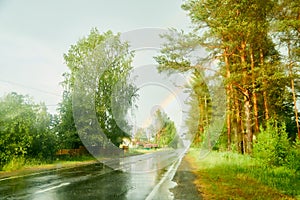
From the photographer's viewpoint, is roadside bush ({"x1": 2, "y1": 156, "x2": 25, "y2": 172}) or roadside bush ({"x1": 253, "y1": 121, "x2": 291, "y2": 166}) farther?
roadside bush ({"x1": 2, "y1": 156, "x2": 25, "y2": 172})

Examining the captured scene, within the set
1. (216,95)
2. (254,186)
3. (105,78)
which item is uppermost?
(105,78)

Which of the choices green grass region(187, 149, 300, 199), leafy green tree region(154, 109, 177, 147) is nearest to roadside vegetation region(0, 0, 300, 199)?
green grass region(187, 149, 300, 199)

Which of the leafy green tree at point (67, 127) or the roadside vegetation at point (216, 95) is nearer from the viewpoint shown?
the roadside vegetation at point (216, 95)

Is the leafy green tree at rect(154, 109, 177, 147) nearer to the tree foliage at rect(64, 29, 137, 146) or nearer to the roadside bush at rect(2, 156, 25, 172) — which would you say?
the tree foliage at rect(64, 29, 137, 146)

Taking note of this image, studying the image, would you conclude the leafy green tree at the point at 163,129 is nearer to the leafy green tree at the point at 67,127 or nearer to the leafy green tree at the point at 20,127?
Result: the leafy green tree at the point at 67,127

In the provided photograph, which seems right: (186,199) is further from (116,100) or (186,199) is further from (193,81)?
(116,100)

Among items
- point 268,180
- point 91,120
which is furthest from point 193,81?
point 268,180

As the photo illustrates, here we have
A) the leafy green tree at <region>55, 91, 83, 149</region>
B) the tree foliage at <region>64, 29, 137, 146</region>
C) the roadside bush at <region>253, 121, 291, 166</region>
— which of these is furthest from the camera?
the tree foliage at <region>64, 29, 137, 146</region>

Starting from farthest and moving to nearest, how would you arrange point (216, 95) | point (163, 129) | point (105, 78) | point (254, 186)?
point (163, 129) < point (105, 78) < point (216, 95) < point (254, 186)

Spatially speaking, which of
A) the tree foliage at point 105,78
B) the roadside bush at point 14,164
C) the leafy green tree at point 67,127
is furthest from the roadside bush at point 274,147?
the tree foliage at point 105,78

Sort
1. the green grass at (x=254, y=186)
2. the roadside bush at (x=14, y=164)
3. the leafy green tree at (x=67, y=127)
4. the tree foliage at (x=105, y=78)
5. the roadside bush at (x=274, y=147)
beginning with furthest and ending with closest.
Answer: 1. the tree foliage at (x=105, y=78)
2. the leafy green tree at (x=67, y=127)
3. the roadside bush at (x=14, y=164)
4. the roadside bush at (x=274, y=147)
5. the green grass at (x=254, y=186)

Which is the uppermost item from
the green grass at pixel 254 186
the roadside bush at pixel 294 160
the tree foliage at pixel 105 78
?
the tree foliage at pixel 105 78

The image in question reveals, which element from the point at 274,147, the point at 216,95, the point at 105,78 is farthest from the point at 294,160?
the point at 105,78

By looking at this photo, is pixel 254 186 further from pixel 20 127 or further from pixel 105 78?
pixel 105 78
